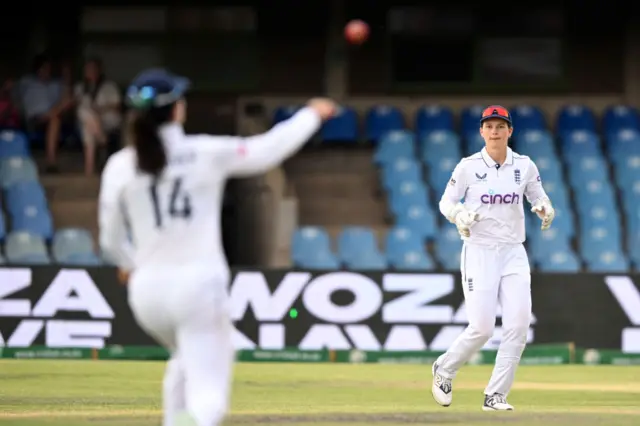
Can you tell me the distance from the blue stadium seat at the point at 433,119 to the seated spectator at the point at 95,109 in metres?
3.74

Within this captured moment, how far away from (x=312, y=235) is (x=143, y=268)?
10883 millimetres

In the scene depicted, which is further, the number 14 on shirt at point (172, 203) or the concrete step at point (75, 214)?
the concrete step at point (75, 214)

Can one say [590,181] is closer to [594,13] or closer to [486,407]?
[594,13]

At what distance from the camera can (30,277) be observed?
1448cm

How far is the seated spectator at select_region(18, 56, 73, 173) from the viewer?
18.2 m

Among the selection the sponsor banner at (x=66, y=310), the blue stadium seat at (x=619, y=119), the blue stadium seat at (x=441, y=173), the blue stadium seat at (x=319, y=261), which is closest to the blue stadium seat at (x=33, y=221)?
the sponsor banner at (x=66, y=310)

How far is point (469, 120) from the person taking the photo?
18.7m

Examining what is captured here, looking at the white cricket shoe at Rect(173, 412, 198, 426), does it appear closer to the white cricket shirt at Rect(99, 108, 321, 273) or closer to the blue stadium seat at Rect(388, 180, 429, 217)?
the white cricket shirt at Rect(99, 108, 321, 273)

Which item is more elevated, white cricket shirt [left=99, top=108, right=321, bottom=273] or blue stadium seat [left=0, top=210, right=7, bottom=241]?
white cricket shirt [left=99, top=108, right=321, bottom=273]

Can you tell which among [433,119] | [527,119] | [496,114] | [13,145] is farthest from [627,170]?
[496,114]

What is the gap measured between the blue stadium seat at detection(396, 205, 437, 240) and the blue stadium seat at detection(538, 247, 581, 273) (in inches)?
50.8

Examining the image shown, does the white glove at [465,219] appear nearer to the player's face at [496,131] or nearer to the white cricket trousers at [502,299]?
the white cricket trousers at [502,299]

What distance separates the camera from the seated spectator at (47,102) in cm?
1819

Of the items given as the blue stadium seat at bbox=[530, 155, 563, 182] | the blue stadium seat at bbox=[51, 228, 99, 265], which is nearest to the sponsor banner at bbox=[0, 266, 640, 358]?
the blue stadium seat at bbox=[51, 228, 99, 265]
